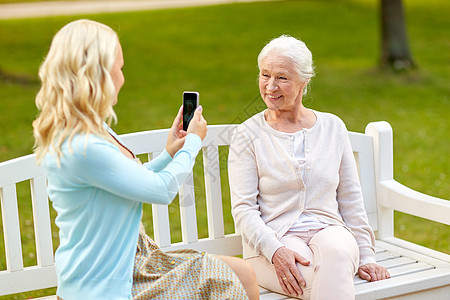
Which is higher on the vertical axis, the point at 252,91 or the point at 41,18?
the point at 41,18

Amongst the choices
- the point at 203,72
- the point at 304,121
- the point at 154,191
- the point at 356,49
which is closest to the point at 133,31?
the point at 203,72

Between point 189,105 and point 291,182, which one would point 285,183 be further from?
point 189,105

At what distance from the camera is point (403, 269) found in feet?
11.6

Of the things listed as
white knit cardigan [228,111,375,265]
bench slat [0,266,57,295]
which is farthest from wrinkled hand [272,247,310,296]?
bench slat [0,266,57,295]

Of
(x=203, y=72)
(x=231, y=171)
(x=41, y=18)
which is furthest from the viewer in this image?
(x=41, y=18)

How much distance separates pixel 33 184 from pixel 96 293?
1.01 m

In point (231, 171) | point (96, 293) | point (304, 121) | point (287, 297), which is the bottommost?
point (287, 297)

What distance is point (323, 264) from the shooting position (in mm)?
3105

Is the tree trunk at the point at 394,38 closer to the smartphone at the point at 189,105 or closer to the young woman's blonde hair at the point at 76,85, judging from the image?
the smartphone at the point at 189,105

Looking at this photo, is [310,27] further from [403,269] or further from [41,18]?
[403,269]

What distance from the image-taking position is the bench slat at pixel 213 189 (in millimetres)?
3652

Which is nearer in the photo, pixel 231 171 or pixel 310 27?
pixel 231 171

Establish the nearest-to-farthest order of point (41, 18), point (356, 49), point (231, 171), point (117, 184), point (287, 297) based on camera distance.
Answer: point (117, 184) → point (287, 297) → point (231, 171) → point (356, 49) → point (41, 18)

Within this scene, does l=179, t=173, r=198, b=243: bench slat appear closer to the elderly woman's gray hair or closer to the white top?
the white top
